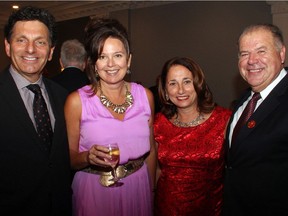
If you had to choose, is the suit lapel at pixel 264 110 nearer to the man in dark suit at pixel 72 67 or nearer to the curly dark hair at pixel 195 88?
the curly dark hair at pixel 195 88

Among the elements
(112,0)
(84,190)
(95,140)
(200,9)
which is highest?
(112,0)

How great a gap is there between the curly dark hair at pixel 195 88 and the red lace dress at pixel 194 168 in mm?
135

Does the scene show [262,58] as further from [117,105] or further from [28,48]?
[28,48]

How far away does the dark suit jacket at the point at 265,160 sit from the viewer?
176 cm

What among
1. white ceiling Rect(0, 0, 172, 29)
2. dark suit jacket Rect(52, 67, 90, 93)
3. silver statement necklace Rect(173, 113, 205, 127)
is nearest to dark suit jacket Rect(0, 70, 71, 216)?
silver statement necklace Rect(173, 113, 205, 127)

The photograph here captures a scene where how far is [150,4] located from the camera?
7.90 meters

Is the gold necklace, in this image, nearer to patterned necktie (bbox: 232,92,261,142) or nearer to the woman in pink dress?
the woman in pink dress

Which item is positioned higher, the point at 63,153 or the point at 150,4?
the point at 150,4

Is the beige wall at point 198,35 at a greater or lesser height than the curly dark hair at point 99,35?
greater

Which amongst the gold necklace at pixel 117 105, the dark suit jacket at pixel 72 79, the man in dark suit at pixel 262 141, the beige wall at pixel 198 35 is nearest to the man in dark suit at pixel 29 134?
the gold necklace at pixel 117 105

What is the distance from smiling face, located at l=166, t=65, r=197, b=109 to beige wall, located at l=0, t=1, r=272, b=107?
4390 mm

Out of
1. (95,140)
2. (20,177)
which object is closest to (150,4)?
(95,140)

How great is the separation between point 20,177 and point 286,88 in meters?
1.80

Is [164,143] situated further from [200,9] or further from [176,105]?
[200,9]
